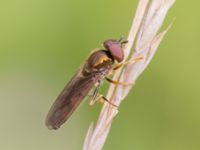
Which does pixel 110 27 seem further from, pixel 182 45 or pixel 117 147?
pixel 117 147

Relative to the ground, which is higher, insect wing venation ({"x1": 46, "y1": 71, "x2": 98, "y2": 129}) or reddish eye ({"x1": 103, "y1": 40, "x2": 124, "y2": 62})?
reddish eye ({"x1": 103, "y1": 40, "x2": 124, "y2": 62})

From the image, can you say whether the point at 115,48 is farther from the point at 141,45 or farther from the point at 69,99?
the point at 141,45

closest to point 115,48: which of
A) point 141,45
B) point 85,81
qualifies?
point 85,81

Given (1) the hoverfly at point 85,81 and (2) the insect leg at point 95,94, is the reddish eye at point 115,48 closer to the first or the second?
(1) the hoverfly at point 85,81

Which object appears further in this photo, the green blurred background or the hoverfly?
the green blurred background

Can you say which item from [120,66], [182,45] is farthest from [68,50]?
[120,66]

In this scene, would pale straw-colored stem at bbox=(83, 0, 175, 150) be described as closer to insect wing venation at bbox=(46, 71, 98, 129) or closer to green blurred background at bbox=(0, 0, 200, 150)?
insect wing venation at bbox=(46, 71, 98, 129)

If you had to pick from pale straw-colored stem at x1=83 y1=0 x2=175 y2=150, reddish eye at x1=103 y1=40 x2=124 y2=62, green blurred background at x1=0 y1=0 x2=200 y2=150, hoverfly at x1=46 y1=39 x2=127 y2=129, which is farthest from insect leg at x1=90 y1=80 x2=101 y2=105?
pale straw-colored stem at x1=83 y1=0 x2=175 y2=150

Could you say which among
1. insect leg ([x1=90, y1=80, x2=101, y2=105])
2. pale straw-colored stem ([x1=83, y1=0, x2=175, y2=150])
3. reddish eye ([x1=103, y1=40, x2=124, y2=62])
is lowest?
pale straw-colored stem ([x1=83, y1=0, x2=175, y2=150])
